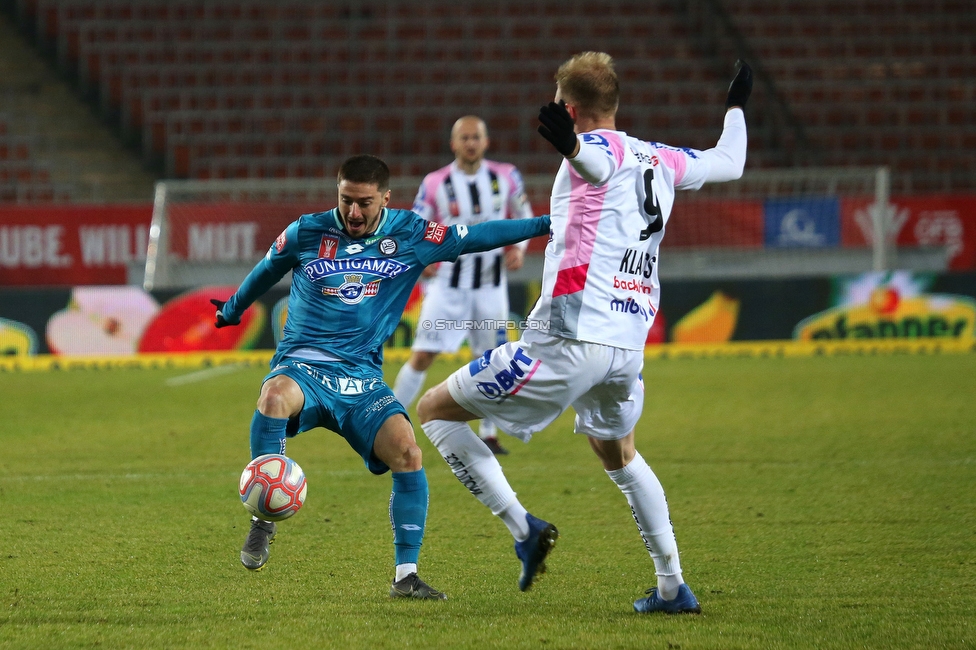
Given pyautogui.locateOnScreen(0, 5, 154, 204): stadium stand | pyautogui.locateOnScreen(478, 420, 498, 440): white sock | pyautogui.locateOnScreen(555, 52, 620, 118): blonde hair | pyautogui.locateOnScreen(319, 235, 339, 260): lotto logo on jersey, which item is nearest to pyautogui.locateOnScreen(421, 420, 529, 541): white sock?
pyautogui.locateOnScreen(319, 235, 339, 260): lotto logo on jersey

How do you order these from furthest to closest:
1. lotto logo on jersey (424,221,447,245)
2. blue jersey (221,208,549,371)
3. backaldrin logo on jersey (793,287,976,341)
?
backaldrin logo on jersey (793,287,976,341), lotto logo on jersey (424,221,447,245), blue jersey (221,208,549,371)

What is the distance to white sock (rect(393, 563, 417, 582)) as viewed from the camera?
14.4 feet

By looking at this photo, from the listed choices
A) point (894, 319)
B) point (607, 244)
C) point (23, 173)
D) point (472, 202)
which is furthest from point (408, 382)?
point (23, 173)

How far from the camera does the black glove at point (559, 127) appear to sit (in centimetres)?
375

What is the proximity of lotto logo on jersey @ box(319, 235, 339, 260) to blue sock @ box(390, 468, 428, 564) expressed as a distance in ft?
3.13

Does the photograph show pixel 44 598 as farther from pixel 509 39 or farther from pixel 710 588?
pixel 509 39

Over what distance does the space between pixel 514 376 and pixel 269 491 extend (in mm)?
1003

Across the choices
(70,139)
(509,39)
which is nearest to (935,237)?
(509,39)

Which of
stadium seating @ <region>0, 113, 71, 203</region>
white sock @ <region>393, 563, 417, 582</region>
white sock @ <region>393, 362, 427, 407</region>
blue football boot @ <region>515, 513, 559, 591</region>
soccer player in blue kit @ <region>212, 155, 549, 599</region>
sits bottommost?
stadium seating @ <region>0, 113, 71, 203</region>

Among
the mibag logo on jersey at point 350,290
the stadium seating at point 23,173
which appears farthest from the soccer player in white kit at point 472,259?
the stadium seating at point 23,173

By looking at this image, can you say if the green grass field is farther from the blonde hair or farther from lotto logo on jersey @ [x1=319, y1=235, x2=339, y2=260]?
the blonde hair

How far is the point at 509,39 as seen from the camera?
67.3ft

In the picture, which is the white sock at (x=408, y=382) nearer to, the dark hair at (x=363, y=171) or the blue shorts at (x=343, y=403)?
the blue shorts at (x=343, y=403)

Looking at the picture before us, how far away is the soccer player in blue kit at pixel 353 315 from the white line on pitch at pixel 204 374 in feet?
23.5
